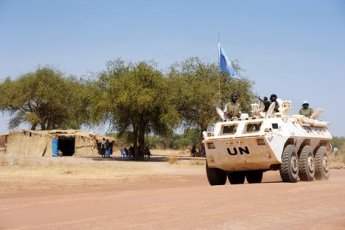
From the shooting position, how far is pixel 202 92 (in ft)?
134

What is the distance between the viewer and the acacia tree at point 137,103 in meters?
35.6

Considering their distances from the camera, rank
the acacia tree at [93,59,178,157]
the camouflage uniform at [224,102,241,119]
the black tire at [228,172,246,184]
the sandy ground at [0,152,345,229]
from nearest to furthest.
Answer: the sandy ground at [0,152,345,229] < the camouflage uniform at [224,102,241,119] < the black tire at [228,172,246,184] < the acacia tree at [93,59,178,157]

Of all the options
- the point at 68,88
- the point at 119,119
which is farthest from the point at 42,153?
the point at 68,88

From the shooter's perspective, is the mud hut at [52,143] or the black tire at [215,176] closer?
the black tire at [215,176]

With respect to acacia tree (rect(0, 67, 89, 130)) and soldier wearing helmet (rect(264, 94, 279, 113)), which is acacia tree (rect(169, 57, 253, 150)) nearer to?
acacia tree (rect(0, 67, 89, 130))

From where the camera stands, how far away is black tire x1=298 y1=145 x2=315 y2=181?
16.2 m

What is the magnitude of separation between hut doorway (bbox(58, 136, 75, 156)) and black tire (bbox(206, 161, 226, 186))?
2923 cm

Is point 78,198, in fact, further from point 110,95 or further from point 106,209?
point 110,95

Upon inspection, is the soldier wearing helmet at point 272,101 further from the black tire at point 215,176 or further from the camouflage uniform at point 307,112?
the black tire at point 215,176

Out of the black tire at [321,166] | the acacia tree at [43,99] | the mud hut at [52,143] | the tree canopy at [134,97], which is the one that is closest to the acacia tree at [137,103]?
the tree canopy at [134,97]

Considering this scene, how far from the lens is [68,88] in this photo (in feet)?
180

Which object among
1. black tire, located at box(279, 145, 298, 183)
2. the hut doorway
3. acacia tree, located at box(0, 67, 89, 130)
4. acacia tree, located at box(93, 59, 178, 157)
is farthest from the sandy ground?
acacia tree, located at box(0, 67, 89, 130)

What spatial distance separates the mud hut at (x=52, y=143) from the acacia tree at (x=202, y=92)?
7.75 meters

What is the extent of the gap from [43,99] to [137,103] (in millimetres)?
20843
